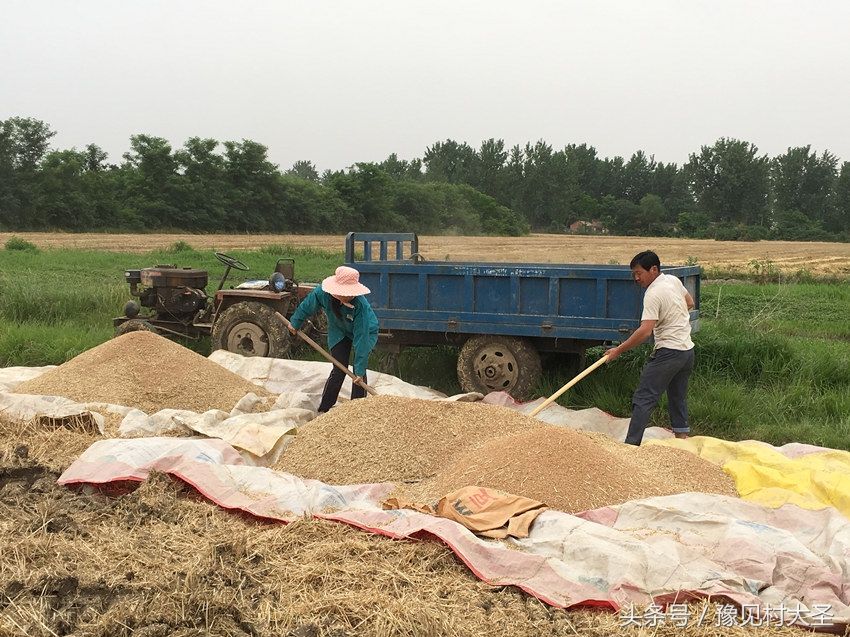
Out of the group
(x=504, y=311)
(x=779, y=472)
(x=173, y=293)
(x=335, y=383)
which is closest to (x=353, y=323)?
(x=335, y=383)

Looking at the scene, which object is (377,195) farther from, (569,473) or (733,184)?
(569,473)

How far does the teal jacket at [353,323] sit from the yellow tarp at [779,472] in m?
2.44

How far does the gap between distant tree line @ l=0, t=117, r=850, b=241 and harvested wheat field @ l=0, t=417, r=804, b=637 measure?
39.6m

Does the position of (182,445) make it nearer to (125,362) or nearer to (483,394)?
(125,362)

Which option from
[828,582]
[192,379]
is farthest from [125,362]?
[828,582]

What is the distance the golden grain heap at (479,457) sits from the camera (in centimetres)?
493

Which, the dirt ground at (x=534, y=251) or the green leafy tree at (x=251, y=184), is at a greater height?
the green leafy tree at (x=251, y=184)

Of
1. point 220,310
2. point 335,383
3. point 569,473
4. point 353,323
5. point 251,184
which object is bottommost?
point 569,473

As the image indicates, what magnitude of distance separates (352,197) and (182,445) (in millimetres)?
42895

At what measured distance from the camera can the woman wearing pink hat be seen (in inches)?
274

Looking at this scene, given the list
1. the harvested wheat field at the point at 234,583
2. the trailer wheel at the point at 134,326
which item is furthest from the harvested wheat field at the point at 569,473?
the trailer wheel at the point at 134,326

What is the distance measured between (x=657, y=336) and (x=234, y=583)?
4242 mm

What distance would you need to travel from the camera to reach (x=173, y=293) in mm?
10211

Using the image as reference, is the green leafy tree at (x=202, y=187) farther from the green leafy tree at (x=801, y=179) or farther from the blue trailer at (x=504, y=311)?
the green leafy tree at (x=801, y=179)
